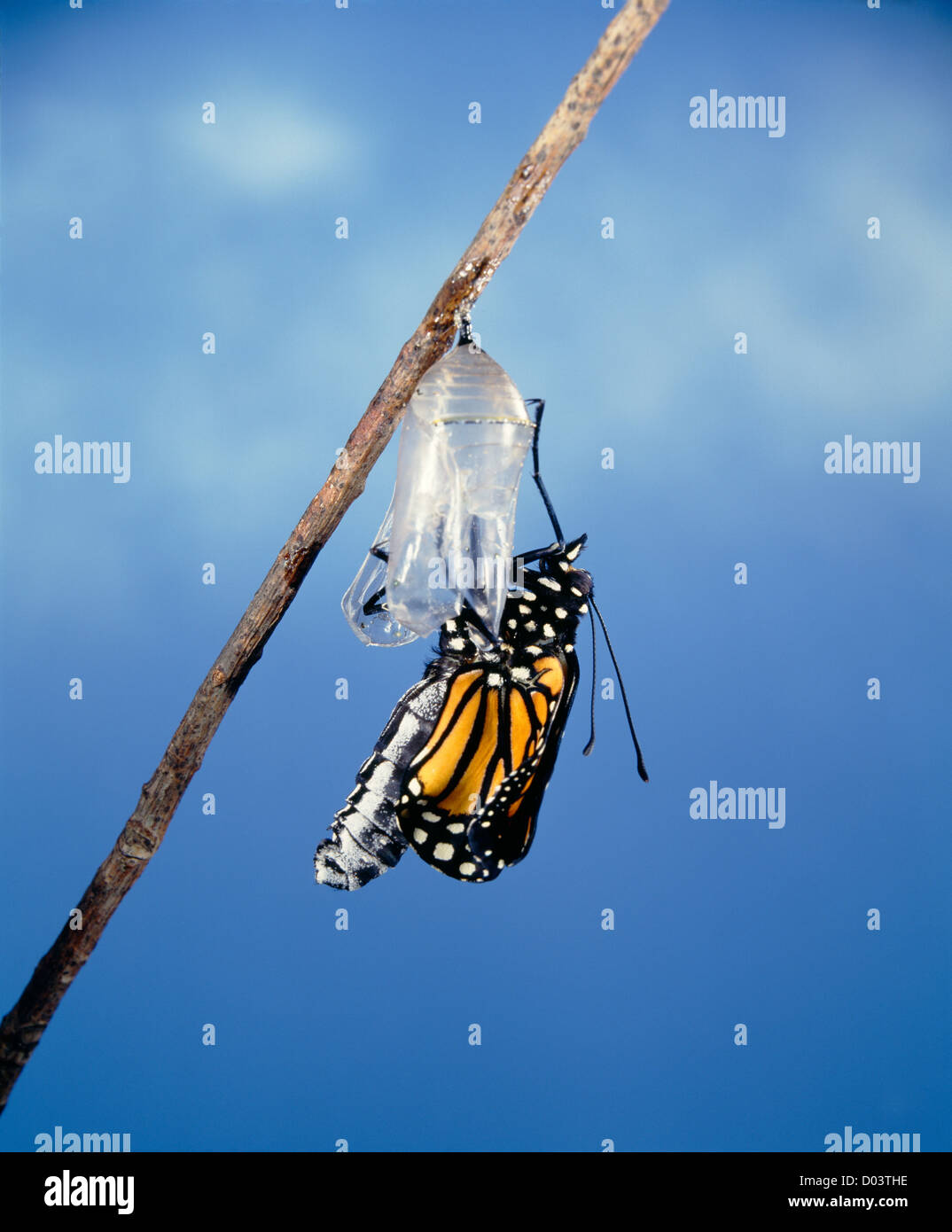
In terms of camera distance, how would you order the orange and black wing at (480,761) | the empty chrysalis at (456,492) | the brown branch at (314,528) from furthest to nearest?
the orange and black wing at (480,761), the empty chrysalis at (456,492), the brown branch at (314,528)

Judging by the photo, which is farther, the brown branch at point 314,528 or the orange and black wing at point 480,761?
the orange and black wing at point 480,761

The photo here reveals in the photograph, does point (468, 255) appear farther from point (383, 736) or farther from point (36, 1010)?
point (36, 1010)

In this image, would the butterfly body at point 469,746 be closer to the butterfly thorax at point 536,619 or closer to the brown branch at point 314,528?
the butterfly thorax at point 536,619

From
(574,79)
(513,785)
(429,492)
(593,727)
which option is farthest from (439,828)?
(574,79)

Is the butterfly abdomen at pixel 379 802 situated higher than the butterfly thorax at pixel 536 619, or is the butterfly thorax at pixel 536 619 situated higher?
the butterfly thorax at pixel 536 619

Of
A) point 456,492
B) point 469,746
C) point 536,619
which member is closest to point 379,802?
point 469,746

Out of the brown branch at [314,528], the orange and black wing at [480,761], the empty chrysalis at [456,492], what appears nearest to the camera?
the brown branch at [314,528]

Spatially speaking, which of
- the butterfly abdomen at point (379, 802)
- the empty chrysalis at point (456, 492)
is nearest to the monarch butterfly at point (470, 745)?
the butterfly abdomen at point (379, 802)
